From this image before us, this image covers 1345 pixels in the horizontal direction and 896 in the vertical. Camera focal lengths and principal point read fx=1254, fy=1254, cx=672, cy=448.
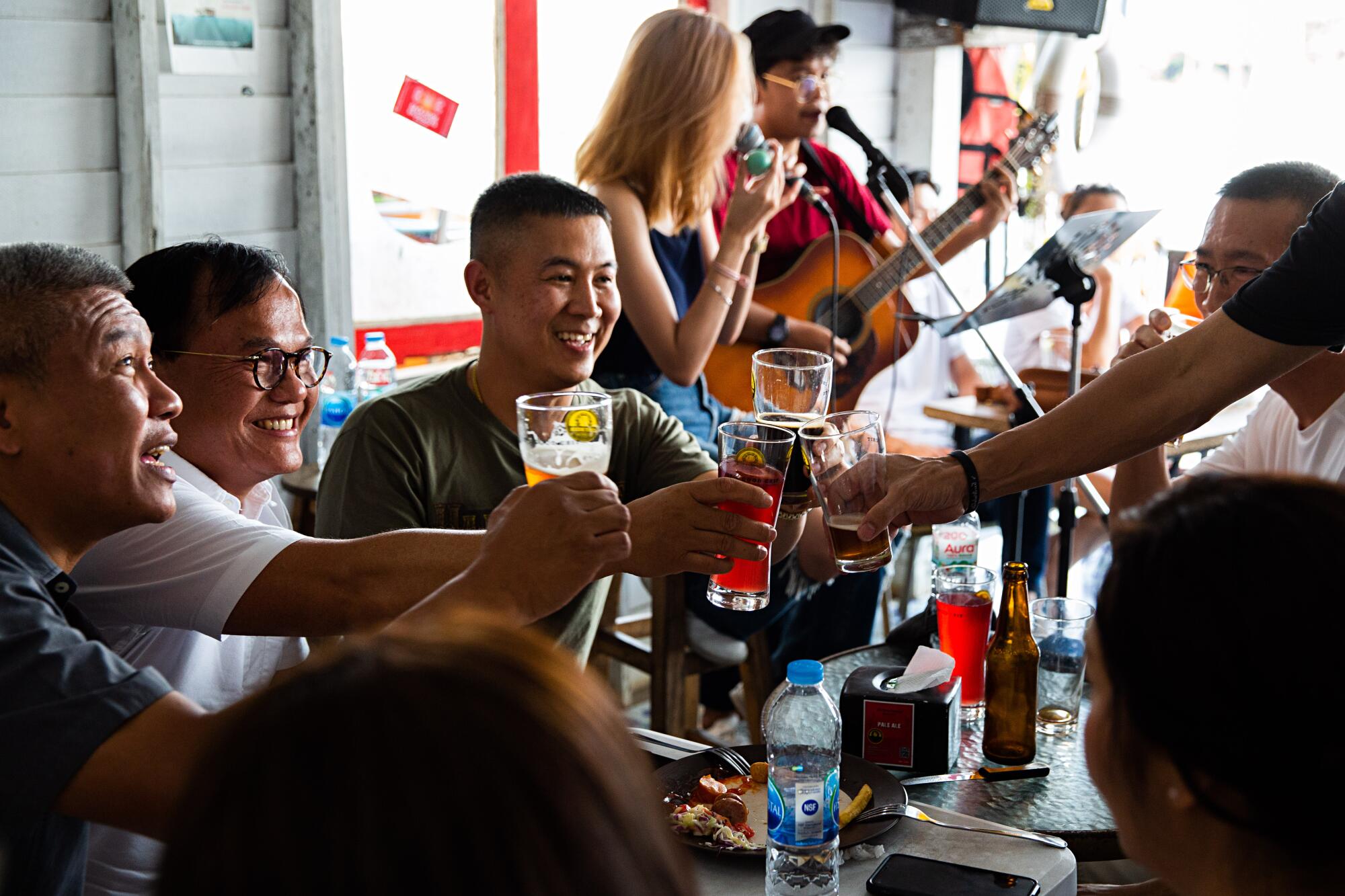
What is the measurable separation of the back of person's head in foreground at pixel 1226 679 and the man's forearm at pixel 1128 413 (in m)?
0.90

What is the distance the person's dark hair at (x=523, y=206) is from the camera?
2197 mm

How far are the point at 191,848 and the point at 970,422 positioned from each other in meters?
3.43

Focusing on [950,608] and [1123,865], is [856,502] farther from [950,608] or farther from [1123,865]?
[1123,865]

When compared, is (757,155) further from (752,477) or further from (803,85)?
(752,477)

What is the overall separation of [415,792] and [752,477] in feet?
3.41

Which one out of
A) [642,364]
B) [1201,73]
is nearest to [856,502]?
[642,364]

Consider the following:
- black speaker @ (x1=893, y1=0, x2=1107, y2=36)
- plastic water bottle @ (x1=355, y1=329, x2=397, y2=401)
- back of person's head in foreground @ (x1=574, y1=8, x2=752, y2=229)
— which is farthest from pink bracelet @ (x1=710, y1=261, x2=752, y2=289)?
black speaker @ (x1=893, y1=0, x2=1107, y2=36)

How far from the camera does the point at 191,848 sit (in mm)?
490

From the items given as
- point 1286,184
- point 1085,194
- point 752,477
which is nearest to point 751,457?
point 752,477

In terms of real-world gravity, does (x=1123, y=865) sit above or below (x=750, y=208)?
below

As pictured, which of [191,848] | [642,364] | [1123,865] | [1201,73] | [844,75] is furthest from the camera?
[1201,73]

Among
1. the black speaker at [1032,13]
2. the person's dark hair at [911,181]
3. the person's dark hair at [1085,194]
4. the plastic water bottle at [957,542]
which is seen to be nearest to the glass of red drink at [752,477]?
the plastic water bottle at [957,542]

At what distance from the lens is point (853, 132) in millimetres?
2990

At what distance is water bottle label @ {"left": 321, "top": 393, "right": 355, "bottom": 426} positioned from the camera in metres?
3.33
